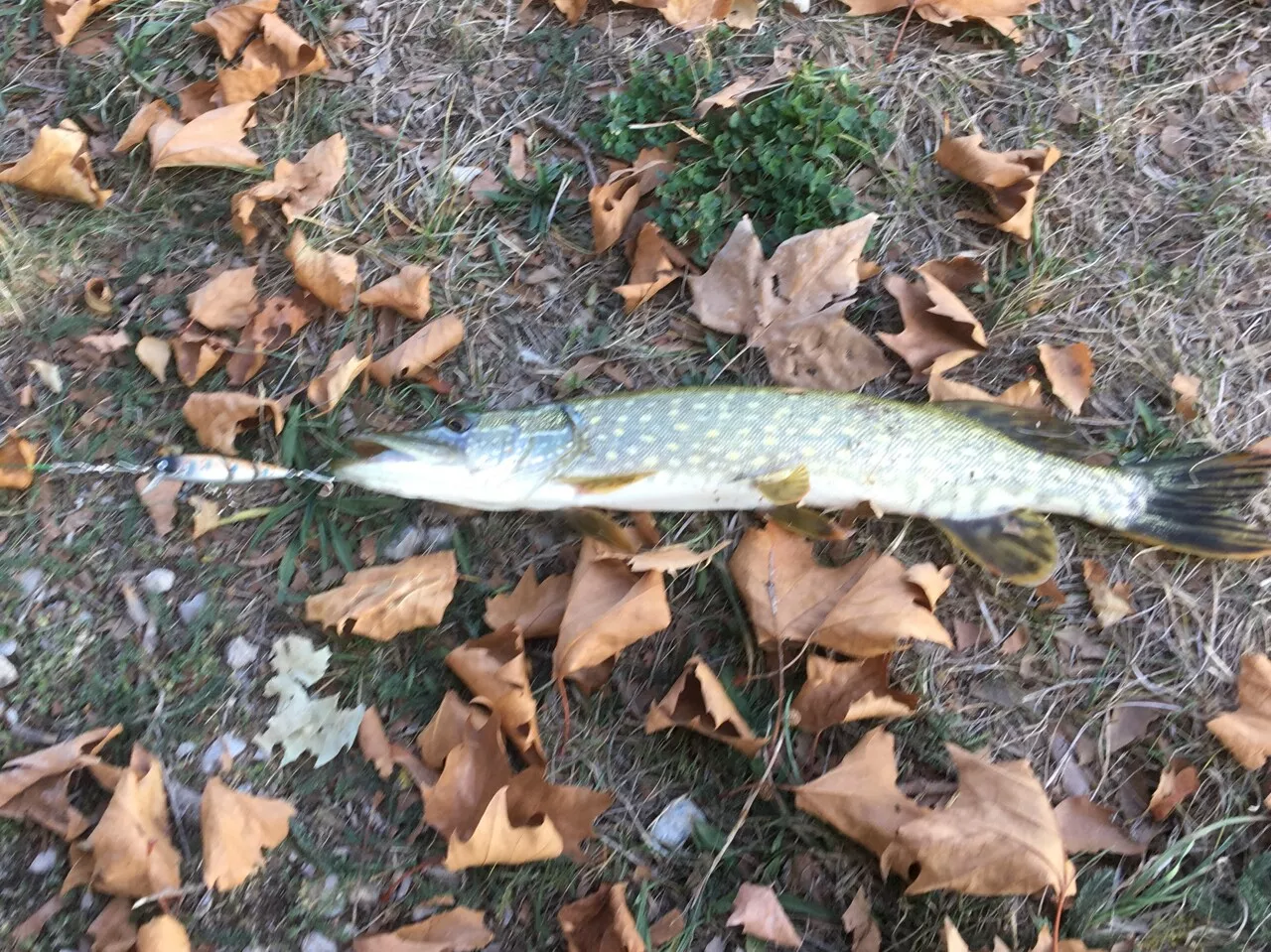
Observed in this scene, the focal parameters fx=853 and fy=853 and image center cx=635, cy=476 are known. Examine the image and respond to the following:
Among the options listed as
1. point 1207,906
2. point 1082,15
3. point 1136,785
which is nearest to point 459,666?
point 1136,785

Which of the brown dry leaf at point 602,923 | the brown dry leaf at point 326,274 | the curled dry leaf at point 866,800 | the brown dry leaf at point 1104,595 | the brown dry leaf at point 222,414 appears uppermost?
the brown dry leaf at point 326,274

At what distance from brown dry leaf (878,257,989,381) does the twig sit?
1.11 meters

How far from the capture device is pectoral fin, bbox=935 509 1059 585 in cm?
259

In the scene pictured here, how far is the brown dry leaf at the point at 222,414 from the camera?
2.70m

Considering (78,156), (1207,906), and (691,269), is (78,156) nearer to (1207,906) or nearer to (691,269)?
(691,269)

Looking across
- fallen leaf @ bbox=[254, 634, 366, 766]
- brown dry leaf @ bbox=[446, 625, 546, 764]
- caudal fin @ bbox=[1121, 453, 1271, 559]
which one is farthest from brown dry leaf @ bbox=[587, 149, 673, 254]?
caudal fin @ bbox=[1121, 453, 1271, 559]

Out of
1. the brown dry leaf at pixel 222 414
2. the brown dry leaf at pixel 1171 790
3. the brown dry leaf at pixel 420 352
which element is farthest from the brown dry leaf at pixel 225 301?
the brown dry leaf at pixel 1171 790

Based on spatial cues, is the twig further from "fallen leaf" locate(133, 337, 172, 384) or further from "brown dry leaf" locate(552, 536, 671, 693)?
"fallen leaf" locate(133, 337, 172, 384)

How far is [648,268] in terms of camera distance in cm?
289

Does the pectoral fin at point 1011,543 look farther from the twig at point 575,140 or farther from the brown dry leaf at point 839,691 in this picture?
the twig at point 575,140

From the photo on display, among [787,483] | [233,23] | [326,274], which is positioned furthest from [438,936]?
[233,23]

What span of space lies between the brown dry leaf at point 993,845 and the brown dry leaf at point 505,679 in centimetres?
101

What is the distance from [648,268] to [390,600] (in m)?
1.37

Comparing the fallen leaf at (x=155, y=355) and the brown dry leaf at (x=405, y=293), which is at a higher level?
the brown dry leaf at (x=405, y=293)
